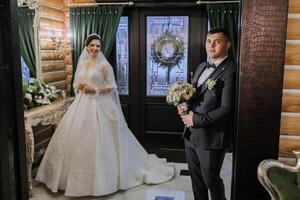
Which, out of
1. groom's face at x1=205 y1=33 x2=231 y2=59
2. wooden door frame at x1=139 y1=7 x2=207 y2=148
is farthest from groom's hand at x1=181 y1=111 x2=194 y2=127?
wooden door frame at x1=139 y1=7 x2=207 y2=148

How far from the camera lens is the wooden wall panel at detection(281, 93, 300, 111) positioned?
1.41 m

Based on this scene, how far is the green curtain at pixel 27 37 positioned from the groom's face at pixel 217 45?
2364 millimetres

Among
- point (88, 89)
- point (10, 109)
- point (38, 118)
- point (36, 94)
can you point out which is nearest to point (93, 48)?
point (88, 89)

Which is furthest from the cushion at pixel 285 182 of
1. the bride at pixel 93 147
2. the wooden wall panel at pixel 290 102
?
the bride at pixel 93 147

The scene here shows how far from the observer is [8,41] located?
1.43m

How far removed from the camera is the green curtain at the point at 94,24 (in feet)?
14.5

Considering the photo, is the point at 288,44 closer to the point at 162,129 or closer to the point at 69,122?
the point at 69,122

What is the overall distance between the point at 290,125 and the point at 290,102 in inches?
4.1

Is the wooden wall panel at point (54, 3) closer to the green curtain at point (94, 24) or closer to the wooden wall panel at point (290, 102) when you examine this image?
the green curtain at point (94, 24)

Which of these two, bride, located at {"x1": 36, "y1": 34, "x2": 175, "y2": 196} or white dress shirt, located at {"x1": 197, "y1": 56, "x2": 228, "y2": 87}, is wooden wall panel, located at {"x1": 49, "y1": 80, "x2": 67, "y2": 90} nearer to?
bride, located at {"x1": 36, "y1": 34, "x2": 175, "y2": 196}

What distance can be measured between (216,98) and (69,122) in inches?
66.9

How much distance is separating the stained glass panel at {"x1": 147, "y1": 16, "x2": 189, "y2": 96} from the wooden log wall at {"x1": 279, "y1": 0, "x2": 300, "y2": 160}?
3.13 m

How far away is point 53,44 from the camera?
4230mm

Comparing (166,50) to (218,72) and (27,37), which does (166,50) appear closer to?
(27,37)
